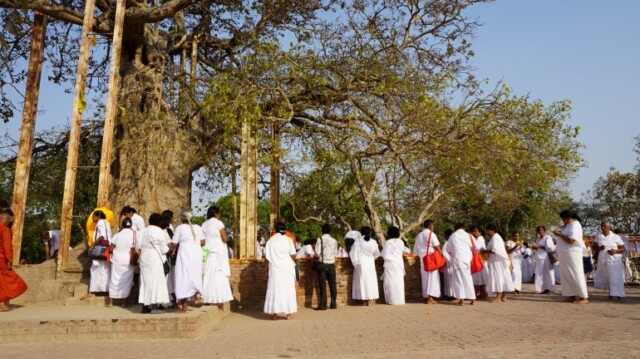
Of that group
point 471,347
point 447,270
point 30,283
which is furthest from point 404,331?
point 30,283

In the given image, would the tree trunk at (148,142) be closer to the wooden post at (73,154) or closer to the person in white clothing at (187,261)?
the wooden post at (73,154)

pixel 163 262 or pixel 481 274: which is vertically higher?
pixel 163 262

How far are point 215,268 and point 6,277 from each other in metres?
3.42

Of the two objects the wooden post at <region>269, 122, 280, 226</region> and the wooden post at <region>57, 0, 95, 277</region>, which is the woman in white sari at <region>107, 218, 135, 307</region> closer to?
the wooden post at <region>57, 0, 95, 277</region>

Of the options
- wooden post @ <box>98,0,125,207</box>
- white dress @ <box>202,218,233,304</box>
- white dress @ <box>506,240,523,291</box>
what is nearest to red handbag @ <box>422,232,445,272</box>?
white dress @ <box>506,240,523,291</box>

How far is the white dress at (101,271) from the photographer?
8.80 metres

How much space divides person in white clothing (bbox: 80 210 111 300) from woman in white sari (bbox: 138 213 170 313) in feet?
4.41

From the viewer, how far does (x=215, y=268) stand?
8.73 metres

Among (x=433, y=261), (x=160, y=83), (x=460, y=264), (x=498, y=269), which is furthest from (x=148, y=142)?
(x=498, y=269)

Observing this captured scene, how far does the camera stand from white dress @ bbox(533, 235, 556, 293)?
13.1 meters

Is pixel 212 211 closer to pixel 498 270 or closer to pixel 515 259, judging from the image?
pixel 498 270

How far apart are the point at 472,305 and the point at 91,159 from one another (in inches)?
493

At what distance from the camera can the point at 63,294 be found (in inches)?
368

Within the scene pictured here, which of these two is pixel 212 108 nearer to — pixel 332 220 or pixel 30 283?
pixel 30 283
